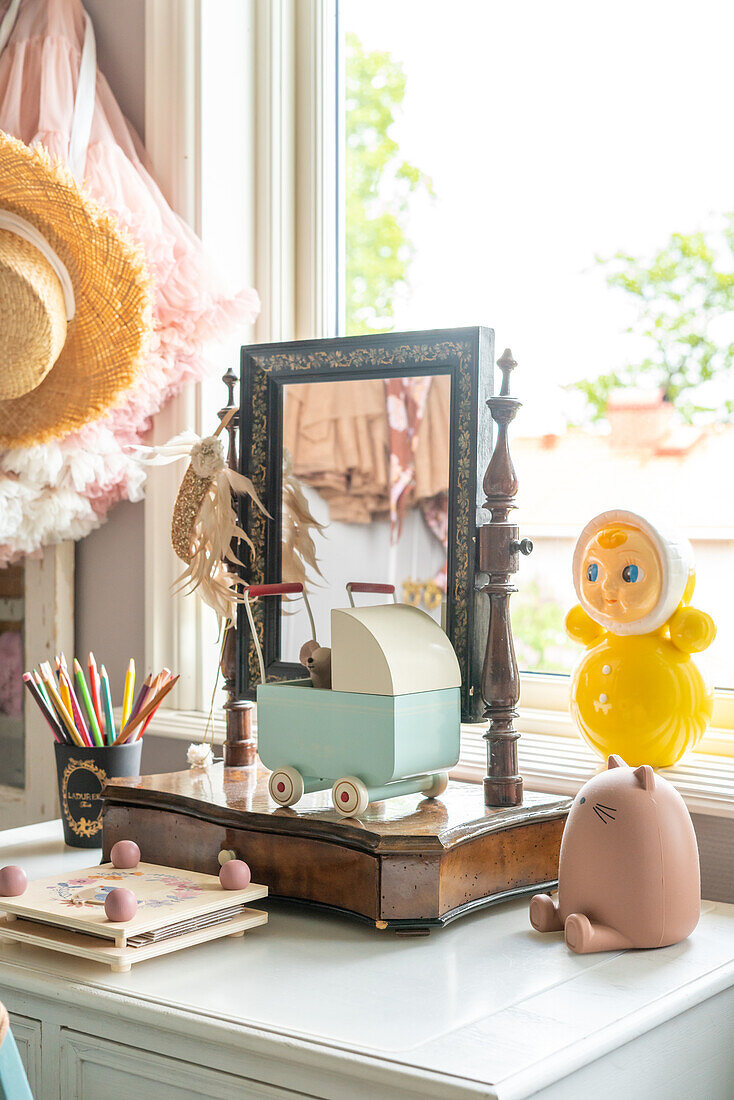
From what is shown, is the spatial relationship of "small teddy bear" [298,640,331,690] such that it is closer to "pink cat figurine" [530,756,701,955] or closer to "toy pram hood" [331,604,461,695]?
"toy pram hood" [331,604,461,695]

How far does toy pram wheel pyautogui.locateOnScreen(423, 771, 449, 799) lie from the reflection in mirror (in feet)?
0.49

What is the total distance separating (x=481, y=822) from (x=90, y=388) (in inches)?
30.5

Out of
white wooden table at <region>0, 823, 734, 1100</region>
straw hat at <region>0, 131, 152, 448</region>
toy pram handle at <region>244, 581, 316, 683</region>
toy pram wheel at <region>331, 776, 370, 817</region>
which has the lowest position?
white wooden table at <region>0, 823, 734, 1100</region>

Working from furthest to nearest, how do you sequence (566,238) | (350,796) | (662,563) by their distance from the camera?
(566,238), (662,563), (350,796)

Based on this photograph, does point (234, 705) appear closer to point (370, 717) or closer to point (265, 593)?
point (265, 593)

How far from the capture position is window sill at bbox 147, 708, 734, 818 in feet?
3.69

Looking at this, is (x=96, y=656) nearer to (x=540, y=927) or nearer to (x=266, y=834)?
(x=266, y=834)

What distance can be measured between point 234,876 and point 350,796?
12 cm

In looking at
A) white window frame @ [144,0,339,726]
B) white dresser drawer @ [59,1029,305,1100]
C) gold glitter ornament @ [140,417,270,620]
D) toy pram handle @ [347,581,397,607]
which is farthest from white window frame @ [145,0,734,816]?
white dresser drawer @ [59,1029,305,1100]

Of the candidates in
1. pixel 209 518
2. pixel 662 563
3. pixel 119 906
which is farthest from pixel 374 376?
pixel 119 906

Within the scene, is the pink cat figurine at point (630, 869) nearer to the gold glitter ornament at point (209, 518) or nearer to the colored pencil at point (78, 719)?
the gold glitter ornament at point (209, 518)

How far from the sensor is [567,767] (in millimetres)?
1244

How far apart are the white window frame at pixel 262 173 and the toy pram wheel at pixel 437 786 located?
21.9 inches

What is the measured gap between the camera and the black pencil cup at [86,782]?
127 cm
